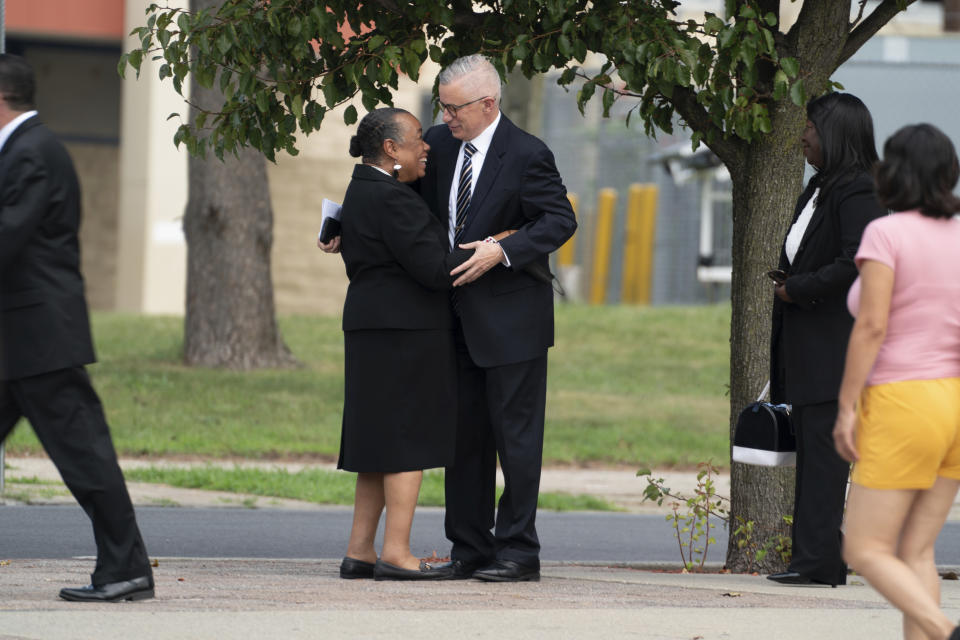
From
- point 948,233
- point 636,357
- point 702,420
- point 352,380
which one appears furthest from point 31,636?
point 636,357

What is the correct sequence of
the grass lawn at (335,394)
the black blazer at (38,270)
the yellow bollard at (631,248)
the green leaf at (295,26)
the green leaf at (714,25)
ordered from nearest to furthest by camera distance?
the black blazer at (38,270) < the green leaf at (714,25) < the green leaf at (295,26) < the grass lawn at (335,394) < the yellow bollard at (631,248)

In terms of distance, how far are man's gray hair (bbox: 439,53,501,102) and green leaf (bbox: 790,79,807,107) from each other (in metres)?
1.17

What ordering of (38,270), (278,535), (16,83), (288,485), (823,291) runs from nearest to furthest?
(38,270), (16,83), (823,291), (278,535), (288,485)

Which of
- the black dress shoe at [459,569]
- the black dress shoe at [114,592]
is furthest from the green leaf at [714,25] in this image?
the black dress shoe at [114,592]

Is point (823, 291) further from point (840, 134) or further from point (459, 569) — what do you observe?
point (459, 569)

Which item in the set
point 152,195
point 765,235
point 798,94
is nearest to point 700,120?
point 765,235

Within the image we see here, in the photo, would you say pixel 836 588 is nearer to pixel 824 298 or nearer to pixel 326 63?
pixel 824 298

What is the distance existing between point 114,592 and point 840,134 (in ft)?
10.2

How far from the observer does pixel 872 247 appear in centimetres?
418

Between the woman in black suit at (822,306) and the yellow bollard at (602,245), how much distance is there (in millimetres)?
21101

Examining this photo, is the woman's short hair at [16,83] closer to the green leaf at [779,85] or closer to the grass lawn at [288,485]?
the green leaf at [779,85]

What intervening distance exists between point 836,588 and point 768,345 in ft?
4.01

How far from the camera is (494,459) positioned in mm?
6426

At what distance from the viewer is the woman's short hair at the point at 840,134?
6012mm
